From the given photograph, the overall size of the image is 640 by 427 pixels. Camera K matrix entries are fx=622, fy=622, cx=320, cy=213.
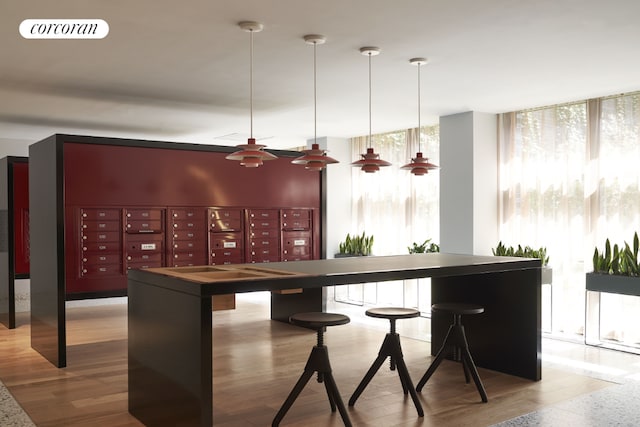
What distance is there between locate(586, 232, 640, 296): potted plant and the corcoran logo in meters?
4.72

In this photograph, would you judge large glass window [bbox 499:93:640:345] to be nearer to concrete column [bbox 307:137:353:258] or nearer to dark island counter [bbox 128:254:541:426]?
dark island counter [bbox 128:254:541:426]

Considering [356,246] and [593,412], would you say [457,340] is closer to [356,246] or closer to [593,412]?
[593,412]

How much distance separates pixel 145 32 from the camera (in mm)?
4098

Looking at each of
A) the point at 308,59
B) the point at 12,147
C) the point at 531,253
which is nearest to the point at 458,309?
the point at 308,59

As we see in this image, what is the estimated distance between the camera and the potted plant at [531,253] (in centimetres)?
649

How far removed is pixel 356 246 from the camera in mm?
9219

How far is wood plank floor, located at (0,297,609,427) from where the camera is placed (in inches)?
148

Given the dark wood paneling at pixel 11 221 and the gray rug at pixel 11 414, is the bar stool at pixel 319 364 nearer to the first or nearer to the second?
the gray rug at pixel 11 414

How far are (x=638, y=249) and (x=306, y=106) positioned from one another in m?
3.63

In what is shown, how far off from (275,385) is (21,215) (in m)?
4.35

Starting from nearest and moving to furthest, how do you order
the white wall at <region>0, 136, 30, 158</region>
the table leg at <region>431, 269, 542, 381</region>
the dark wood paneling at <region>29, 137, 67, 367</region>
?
the table leg at <region>431, 269, 542, 381</region> < the dark wood paneling at <region>29, 137, 67, 367</region> < the white wall at <region>0, 136, 30, 158</region>

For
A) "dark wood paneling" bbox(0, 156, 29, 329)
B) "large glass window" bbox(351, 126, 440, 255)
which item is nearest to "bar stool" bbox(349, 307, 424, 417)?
"large glass window" bbox(351, 126, 440, 255)

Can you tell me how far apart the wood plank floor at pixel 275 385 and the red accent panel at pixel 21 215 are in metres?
1.32

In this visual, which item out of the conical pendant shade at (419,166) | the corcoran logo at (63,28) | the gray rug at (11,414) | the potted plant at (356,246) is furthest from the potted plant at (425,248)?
the gray rug at (11,414)
